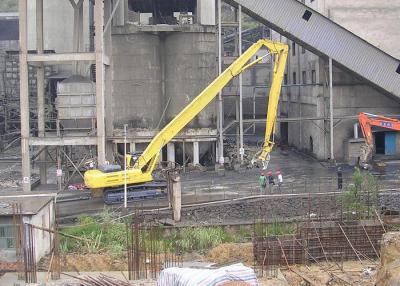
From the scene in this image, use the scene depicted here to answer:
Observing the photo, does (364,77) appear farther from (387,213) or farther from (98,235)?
(98,235)

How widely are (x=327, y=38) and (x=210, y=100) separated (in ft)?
28.8

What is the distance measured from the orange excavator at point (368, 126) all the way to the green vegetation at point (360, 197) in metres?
7.88

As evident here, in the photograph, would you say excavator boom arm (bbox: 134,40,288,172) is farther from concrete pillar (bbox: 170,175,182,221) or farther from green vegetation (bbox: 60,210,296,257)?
green vegetation (bbox: 60,210,296,257)

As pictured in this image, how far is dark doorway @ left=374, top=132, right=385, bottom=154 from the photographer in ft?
129

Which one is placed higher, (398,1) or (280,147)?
(398,1)

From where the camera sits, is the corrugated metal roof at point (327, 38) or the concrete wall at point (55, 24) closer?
the corrugated metal roof at point (327, 38)

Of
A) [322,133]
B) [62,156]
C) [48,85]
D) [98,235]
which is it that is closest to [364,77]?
[322,133]

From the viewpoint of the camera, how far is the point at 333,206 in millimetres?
27609

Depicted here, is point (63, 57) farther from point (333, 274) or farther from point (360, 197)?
point (333, 274)

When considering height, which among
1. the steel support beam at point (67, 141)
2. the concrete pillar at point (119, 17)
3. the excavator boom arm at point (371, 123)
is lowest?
the steel support beam at point (67, 141)

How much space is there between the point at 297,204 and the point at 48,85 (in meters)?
27.2

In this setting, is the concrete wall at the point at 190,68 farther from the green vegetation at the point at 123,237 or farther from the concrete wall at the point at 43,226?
the concrete wall at the point at 43,226

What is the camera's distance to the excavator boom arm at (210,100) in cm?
3050

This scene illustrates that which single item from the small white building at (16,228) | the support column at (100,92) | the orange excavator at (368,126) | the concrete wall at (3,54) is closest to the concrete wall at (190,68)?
the support column at (100,92)
